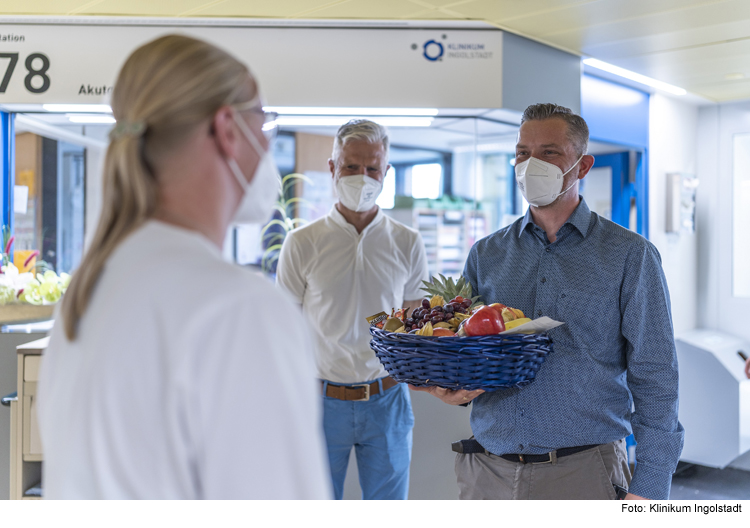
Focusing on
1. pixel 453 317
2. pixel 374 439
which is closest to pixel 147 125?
pixel 453 317

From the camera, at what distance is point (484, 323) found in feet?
4.61

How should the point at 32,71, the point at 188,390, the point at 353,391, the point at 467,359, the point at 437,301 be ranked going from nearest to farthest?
the point at 188,390
the point at 467,359
the point at 437,301
the point at 353,391
the point at 32,71

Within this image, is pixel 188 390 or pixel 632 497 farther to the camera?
pixel 632 497

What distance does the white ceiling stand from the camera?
3.06 meters

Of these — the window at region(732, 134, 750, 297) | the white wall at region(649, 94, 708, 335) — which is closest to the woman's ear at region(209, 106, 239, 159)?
the white wall at region(649, 94, 708, 335)

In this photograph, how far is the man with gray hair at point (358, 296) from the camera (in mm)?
2275

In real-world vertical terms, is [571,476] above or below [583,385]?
below

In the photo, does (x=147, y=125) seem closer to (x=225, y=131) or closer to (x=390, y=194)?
(x=225, y=131)

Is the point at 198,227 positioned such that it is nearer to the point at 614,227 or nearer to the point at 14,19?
the point at 614,227

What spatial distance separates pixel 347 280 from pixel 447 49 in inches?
67.0

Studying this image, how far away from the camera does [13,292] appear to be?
3.23 m

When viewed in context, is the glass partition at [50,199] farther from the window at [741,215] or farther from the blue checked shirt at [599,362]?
the window at [741,215]

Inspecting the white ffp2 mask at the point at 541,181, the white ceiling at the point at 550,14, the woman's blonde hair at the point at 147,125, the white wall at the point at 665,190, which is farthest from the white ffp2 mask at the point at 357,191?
the white wall at the point at 665,190

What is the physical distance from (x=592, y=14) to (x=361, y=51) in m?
1.19
